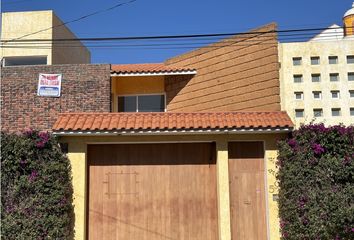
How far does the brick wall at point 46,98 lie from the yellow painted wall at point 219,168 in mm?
3459

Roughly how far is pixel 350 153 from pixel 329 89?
25.5m

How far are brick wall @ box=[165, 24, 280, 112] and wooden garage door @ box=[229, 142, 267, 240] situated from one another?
4.06 metres

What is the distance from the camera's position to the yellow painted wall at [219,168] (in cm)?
1046

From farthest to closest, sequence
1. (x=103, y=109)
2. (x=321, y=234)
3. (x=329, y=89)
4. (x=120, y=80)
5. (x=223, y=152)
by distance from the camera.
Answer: (x=329, y=89)
(x=120, y=80)
(x=103, y=109)
(x=223, y=152)
(x=321, y=234)

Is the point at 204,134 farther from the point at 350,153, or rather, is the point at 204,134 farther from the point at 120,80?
the point at 120,80

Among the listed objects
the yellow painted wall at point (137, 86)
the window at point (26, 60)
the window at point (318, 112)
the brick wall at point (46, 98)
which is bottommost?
the brick wall at point (46, 98)

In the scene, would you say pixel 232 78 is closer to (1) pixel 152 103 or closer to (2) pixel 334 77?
(1) pixel 152 103

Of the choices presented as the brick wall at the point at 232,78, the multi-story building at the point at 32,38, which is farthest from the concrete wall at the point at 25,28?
the brick wall at the point at 232,78

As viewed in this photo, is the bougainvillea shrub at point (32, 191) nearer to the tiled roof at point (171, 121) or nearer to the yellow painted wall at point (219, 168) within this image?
the yellow painted wall at point (219, 168)

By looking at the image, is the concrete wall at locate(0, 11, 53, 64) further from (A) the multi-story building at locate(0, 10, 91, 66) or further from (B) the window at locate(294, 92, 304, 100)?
(B) the window at locate(294, 92, 304, 100)

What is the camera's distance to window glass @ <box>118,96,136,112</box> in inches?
704

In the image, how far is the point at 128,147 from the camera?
11.1m

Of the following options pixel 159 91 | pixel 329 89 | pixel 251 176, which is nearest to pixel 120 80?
pixel 159 91

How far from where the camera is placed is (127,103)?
59.0 feet
